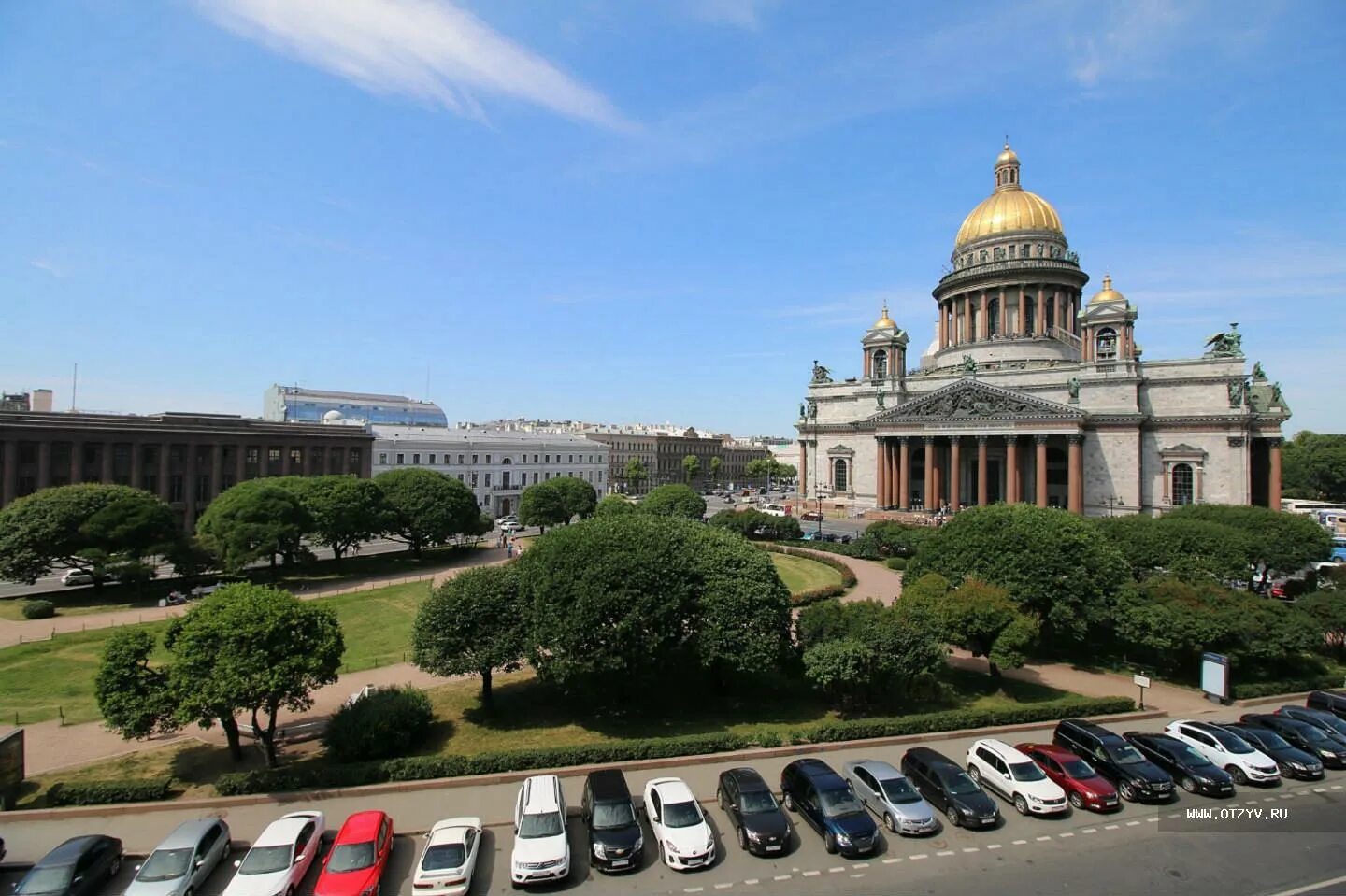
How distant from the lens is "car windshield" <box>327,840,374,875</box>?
12.9 metres

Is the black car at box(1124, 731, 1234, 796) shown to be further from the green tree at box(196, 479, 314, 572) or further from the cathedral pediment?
the cathedral pediment

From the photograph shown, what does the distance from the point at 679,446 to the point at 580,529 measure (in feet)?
378

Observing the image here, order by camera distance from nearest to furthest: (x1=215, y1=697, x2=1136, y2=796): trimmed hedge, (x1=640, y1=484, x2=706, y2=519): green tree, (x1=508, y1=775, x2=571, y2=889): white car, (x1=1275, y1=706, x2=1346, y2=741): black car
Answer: (x1=508, y1=775, x2=571, y2=889): white car, (x1=215, y1=697, x2=1136, y2=796): trimmed hedge, (x1=1275, y1=706, x2=1346, y2=741): black car, (x1=640, y1=484, x2=706, y2=519): green tree

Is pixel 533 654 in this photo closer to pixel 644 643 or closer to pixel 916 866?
pixel 644 643

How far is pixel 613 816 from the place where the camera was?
1449 cm

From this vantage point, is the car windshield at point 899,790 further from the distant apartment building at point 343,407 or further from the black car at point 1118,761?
the distant apartment building at point 343,407

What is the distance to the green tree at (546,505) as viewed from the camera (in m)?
61.8

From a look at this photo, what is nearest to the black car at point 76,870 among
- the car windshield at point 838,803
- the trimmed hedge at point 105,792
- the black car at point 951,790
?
the trimmed hedge at point 105,792

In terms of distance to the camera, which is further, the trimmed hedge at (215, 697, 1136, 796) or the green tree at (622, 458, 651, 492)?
the green tree at (622, 458, 651, 492)

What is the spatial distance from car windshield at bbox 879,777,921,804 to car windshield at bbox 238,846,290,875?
12393 millimetres

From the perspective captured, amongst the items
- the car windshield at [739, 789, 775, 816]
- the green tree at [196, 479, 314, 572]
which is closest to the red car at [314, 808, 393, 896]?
the car windshield at [739, 789, 775, 816]

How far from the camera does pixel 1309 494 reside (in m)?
97.1

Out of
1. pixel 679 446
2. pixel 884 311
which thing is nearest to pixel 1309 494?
pixel 884 311

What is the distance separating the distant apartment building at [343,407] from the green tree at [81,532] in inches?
2008
